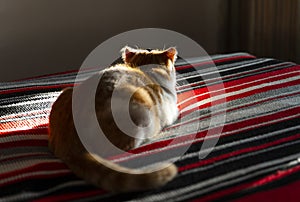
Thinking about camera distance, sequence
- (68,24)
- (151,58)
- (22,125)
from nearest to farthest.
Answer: (22,125) < (151,58) < (68,24)

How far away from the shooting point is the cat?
1.06 meters

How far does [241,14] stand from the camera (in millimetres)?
2852

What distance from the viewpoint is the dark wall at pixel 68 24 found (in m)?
2.45

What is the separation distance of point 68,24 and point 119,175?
1681 millimetres

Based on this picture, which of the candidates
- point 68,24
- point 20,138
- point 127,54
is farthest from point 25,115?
point 68,24

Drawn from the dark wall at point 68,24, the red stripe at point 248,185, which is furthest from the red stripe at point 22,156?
the dark wall at point 68,24

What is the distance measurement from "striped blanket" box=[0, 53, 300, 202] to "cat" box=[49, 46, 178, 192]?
1.0 inches

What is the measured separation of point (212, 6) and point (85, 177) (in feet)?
6.79

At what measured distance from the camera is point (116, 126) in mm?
1217

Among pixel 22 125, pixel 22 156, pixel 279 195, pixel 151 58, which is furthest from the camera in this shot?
pixel 151 58

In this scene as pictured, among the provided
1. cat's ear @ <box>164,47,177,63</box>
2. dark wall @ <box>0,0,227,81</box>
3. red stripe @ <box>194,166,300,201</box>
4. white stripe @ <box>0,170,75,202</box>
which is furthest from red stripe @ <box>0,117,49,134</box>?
dark wall @ <box>0,0,227,81</box>

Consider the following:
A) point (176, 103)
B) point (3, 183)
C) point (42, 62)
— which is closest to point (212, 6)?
point (42, 62)

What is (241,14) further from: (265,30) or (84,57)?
(84,57)

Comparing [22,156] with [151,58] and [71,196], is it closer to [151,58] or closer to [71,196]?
[71,196]
